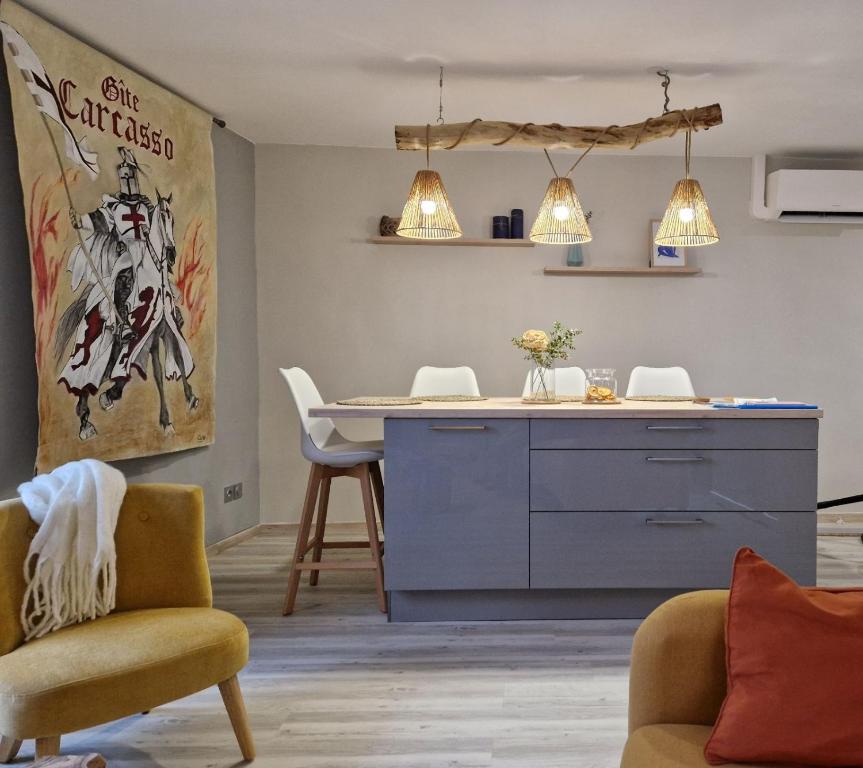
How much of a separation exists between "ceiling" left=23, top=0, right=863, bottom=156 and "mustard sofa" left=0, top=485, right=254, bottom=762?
1942 mm

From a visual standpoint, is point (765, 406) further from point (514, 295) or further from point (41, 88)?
point (41, 88)

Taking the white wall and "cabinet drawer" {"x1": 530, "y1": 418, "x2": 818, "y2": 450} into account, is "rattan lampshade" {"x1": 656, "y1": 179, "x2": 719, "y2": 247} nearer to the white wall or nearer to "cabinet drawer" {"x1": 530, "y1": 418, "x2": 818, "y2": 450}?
"cabinet drawer" {"x1": 530, "y1": 418, "x2": 818, "y2": 450}

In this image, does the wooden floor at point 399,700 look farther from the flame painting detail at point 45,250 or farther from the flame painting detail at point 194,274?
the flame painting detail at point 194,274

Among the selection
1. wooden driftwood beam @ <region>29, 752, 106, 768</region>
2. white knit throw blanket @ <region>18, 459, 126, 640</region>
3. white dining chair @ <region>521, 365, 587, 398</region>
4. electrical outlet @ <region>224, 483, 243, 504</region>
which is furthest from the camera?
electrical outlet @ <region>224, 483, 243, 504</region>

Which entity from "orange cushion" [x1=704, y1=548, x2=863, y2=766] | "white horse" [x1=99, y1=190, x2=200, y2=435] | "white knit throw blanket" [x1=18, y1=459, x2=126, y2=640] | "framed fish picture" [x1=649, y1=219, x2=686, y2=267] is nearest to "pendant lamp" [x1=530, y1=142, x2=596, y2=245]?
"framed fish picture" [x1=649, y1=219, x2=686, y2=267]

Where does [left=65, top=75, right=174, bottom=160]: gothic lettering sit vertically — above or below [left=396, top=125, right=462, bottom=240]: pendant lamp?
above

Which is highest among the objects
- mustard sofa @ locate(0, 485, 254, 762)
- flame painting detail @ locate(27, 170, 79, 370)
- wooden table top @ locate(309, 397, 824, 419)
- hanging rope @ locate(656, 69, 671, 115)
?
hanging rope @ locate(656, 69, 671, 115)

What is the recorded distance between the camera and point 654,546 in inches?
110

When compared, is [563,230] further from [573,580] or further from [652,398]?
[573,580]

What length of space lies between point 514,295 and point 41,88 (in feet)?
9.31

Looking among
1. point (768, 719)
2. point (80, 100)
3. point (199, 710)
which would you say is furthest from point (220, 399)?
point (768, 719)

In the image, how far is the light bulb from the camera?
304 centimetres

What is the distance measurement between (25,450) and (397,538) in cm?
145

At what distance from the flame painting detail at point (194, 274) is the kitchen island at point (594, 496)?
4.32 ft
